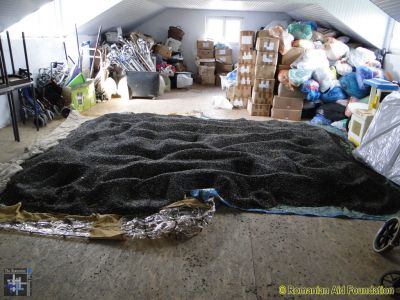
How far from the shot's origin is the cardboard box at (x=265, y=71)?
14.3 ft

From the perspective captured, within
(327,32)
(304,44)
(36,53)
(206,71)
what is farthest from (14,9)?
(206,71)

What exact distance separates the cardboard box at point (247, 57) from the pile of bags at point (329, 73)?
0.43 metres

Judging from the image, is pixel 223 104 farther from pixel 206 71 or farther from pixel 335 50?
pixel 206 71

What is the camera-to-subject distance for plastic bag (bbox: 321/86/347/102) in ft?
13.4

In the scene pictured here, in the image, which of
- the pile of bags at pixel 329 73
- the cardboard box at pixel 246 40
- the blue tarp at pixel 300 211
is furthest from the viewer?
the cardboard box at pixel 246 40

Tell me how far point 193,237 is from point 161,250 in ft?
0.66

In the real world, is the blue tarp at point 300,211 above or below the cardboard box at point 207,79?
below

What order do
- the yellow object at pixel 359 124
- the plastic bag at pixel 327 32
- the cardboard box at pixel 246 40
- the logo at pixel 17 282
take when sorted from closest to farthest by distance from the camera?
the logo at pixel 17 282, the yellow object at pixel 359 124, the cardboard box at pixel 246 40, the plastic bag at pixel 327 32

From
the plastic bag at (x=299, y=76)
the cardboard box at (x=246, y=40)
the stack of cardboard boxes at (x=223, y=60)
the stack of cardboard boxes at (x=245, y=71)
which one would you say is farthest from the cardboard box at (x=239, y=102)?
the stack of cardboard boxes at (x=223, y=60)

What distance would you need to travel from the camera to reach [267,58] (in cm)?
430

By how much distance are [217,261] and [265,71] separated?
345cm

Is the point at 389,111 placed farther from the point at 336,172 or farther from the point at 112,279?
the point at 112,279

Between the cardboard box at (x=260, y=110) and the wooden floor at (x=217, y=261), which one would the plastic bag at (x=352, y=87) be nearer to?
the cardboard box at (x=260, y=110)

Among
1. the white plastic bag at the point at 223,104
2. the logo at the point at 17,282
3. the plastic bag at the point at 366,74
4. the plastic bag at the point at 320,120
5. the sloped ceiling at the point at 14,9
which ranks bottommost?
the logo at the point at 17,282
